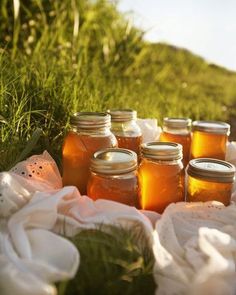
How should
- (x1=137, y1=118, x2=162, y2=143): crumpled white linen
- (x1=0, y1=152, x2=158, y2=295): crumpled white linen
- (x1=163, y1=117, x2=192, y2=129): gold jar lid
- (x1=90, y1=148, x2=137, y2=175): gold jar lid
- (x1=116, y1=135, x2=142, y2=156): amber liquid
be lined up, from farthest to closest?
(x1=137, y1=118, x2=162, y2=143): crumpled white linen, (x1=163, y1=117, x2=192, y2=129): gold jar lid, (x1=116, y1=135, x2=142, y2=156): amber liquid, (x1=90, y1=148, x2=137, y2=175): gold jar lid, (x1=0, y1=152, x2=158, y2=295): crumpled white linen

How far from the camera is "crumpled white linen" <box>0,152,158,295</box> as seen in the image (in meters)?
1.03

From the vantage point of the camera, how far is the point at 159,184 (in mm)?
1362

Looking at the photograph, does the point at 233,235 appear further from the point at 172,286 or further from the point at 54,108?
the point at 54,108

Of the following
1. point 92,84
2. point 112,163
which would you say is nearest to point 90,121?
point 112,163

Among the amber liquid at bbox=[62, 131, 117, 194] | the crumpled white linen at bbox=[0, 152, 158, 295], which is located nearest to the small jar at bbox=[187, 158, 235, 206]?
the crumpled white linen at bbox=[0, 152, 158, 295]

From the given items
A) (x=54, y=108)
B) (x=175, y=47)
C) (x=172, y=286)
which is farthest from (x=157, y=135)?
(x=175, y=47)

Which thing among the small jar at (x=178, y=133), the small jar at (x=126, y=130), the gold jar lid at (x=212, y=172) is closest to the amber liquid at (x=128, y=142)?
the small jar at (x=126, y=130)

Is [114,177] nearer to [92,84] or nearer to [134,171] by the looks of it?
[134,171]

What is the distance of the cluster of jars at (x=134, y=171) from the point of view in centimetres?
132

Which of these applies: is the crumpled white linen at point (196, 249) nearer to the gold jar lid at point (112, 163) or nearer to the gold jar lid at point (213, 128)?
the gold jar lid at point (112, 163)

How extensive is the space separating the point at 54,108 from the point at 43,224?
84cm

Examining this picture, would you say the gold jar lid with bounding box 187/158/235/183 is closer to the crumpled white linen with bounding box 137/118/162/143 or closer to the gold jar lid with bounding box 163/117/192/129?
the gold jar lid with bounding box 163/117/192/129

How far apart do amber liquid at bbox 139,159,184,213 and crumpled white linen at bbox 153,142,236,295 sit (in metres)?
0.05

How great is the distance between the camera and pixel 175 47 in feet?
17.4
